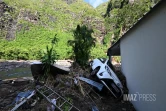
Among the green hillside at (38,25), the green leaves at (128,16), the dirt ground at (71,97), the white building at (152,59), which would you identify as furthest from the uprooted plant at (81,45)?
the green leaves at (128,16)

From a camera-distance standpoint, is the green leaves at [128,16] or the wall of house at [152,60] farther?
the green leaves at [128,16]

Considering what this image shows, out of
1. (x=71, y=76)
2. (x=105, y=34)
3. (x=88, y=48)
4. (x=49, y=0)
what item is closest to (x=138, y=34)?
(x=71, y=76)

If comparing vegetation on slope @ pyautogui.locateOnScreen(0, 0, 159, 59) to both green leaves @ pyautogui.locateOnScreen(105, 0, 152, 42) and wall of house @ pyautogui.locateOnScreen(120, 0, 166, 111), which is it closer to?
green leaves @ pyautogui.locateOnScreen(105, 0, 152, 42)

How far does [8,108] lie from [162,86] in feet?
12.0

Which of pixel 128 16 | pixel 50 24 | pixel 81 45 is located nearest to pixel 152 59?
pixel 81 45

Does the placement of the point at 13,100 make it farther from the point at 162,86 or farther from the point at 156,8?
the point at 156,8

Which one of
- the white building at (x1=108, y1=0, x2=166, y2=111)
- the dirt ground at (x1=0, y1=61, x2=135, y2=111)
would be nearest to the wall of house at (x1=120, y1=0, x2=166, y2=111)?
the white building at (x1=108, y1=0, x2=166, y2=111)

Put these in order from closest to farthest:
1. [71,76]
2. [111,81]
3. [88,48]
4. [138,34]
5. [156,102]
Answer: [156,102], [138,34], [111,81], [71,76], [88,48]

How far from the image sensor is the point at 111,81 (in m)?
5.96

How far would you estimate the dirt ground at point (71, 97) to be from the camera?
4.62 meters

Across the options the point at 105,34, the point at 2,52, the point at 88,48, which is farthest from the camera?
the point at 105,34

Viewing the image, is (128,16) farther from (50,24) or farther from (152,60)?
(152,60)

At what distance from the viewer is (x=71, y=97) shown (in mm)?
5344

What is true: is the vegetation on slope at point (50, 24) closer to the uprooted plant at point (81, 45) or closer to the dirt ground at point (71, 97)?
the uprooted plant at point (81, 45)
